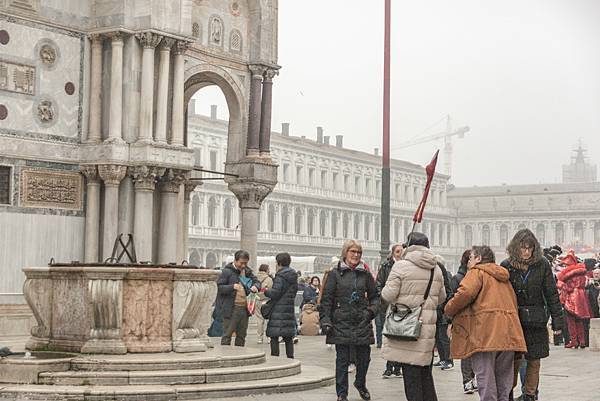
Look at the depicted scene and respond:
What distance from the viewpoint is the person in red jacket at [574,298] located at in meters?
21.5

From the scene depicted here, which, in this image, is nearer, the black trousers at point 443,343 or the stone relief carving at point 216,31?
the black trousers at point 443,343

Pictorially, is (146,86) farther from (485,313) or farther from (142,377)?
(485,313)

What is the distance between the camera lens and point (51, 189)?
22500 millimetres

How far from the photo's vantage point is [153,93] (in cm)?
2345

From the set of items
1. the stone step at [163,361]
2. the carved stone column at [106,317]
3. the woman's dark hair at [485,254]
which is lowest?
the stone step at [163,361]

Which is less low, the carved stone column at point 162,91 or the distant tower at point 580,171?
the distant tower at point 580,171

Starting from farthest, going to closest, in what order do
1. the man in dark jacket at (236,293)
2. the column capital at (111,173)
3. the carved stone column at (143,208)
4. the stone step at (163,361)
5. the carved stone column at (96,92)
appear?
the carved stone column at (143,208)
the carved stone column at (96,92)
the column capital at (111,173)
the man in dark jacket at (236,293)
the stone step at (163,361)

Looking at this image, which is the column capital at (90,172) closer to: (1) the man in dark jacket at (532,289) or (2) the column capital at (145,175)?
(2) the column capital at (145,175)

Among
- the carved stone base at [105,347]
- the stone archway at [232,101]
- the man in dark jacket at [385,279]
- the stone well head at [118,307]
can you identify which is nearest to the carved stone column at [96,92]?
the stone archway at [232,101]

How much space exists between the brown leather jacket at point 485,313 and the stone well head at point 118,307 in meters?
4.35

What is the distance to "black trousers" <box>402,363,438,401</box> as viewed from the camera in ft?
34.6

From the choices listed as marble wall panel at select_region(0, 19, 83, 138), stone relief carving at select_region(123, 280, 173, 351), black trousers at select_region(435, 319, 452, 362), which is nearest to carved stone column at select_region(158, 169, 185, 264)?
marble wall panel at select_region(0, 19, 83, 138)

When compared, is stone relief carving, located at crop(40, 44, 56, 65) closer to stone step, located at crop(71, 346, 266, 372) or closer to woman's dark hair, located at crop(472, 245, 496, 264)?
stone step, located at crop(71, 346, 266, 372)

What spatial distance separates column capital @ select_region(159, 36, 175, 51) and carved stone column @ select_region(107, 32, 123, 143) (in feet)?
2.84
